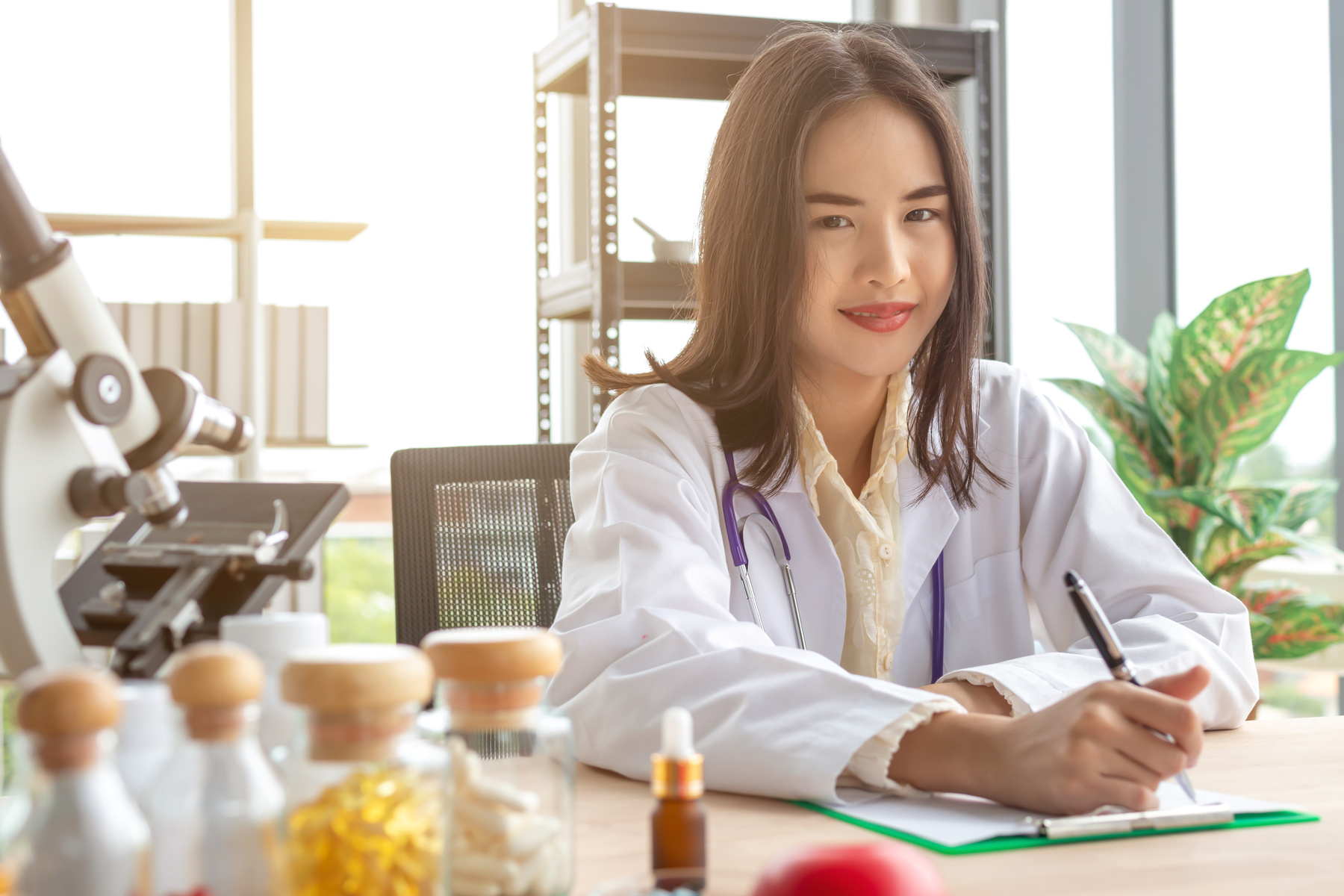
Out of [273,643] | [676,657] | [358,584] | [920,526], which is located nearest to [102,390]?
[273,643]

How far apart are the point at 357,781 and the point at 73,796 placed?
4.0 inches

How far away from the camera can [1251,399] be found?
2.03m

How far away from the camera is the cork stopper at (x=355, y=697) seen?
0.45m

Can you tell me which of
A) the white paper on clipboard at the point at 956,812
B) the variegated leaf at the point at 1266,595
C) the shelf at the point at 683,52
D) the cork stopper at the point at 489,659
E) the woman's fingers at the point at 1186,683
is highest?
the shelf at the point at 683,52

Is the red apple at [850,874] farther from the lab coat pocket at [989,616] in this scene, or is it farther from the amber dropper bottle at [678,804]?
the lab coat pocket at [989,616]

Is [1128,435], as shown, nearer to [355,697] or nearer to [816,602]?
[816,602]

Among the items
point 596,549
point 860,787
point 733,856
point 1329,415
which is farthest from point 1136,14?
point 733,856

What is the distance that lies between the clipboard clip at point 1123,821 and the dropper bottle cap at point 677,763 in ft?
0.91

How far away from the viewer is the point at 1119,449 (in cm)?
222

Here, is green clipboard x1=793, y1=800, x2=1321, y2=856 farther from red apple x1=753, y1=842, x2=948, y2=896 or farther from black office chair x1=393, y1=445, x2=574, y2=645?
black office chair x1=393, y1=445, x2=574, y2=645

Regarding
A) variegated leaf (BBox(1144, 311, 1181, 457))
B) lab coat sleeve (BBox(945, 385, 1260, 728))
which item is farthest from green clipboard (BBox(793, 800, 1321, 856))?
variegated leaf (BBox(1144, 311, 1181, 457))

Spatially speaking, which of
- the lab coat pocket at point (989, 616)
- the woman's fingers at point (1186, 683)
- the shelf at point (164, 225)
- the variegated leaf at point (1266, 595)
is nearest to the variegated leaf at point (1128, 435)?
the variegated leaf at point (1266, 595)

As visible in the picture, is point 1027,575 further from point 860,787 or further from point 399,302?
point 399,302

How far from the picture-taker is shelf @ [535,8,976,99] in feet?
6.80
